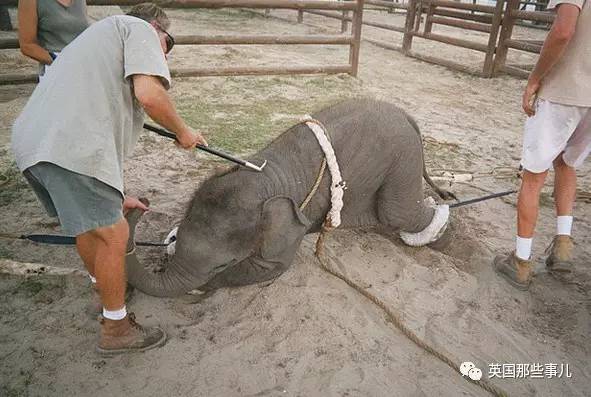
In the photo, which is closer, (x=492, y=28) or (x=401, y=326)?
(x=401, y=326)

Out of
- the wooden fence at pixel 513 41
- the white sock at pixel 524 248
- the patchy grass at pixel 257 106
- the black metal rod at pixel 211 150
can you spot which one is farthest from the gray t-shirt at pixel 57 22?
the wooden fence at pixel 513 41

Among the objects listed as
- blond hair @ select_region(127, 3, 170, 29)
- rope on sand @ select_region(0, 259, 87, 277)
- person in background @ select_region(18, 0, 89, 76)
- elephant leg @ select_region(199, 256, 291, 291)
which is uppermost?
blond hair @ select_region(127, 3, 170, 29)

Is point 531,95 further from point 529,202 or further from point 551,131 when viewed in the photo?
point 529,202

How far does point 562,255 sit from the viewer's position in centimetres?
338

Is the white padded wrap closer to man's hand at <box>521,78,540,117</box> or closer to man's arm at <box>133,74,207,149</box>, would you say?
man's hand at <box>521,78,540,117</box>

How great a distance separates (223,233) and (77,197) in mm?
818

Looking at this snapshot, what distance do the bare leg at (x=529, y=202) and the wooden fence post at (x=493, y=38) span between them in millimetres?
6834

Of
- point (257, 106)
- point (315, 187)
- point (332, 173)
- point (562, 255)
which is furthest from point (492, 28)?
point (315, 187)

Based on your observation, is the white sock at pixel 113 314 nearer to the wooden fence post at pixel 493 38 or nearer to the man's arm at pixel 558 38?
the man's arm at pixel 558 38

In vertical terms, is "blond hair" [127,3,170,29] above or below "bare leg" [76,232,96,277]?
above

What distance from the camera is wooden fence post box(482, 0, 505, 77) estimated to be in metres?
9.01

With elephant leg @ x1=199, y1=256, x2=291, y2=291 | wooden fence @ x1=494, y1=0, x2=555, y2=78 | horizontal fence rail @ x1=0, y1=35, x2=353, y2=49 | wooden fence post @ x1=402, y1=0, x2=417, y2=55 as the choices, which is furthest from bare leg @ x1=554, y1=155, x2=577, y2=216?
wooden fence post @ x1=402, y1=0, x2=417, y2=55

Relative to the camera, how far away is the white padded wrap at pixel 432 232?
3.59m

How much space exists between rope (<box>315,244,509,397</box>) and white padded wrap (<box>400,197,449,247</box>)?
70cm
